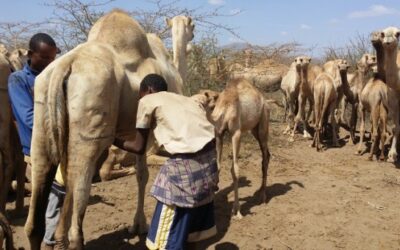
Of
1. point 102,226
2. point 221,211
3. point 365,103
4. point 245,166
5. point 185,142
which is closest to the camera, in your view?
point 185,142

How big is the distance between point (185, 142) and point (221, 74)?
7.97 m

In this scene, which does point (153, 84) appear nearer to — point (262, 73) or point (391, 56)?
point (391, 56)

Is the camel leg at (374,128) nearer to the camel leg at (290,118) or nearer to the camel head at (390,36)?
the camel head at (390,36)

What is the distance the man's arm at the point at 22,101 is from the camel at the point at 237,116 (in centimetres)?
211

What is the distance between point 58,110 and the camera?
3.70 meters

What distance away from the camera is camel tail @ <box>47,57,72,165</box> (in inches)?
145

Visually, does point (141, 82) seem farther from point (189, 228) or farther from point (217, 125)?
point (217, 125)

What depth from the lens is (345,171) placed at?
8.91 m

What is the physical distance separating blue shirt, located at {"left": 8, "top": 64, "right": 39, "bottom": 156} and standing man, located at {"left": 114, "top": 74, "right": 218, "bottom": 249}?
3.44ft

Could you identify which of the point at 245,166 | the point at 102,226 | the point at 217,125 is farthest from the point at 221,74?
the point at 102,226

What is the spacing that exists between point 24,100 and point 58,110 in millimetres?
758

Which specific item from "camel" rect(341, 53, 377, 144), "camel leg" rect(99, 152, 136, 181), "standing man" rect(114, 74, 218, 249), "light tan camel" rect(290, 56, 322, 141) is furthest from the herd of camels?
"camel" rect(341, 53, 377, 144)

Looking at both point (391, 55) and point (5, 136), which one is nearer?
point (5, 136)

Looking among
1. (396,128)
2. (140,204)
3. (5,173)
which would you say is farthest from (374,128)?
(5,173)
